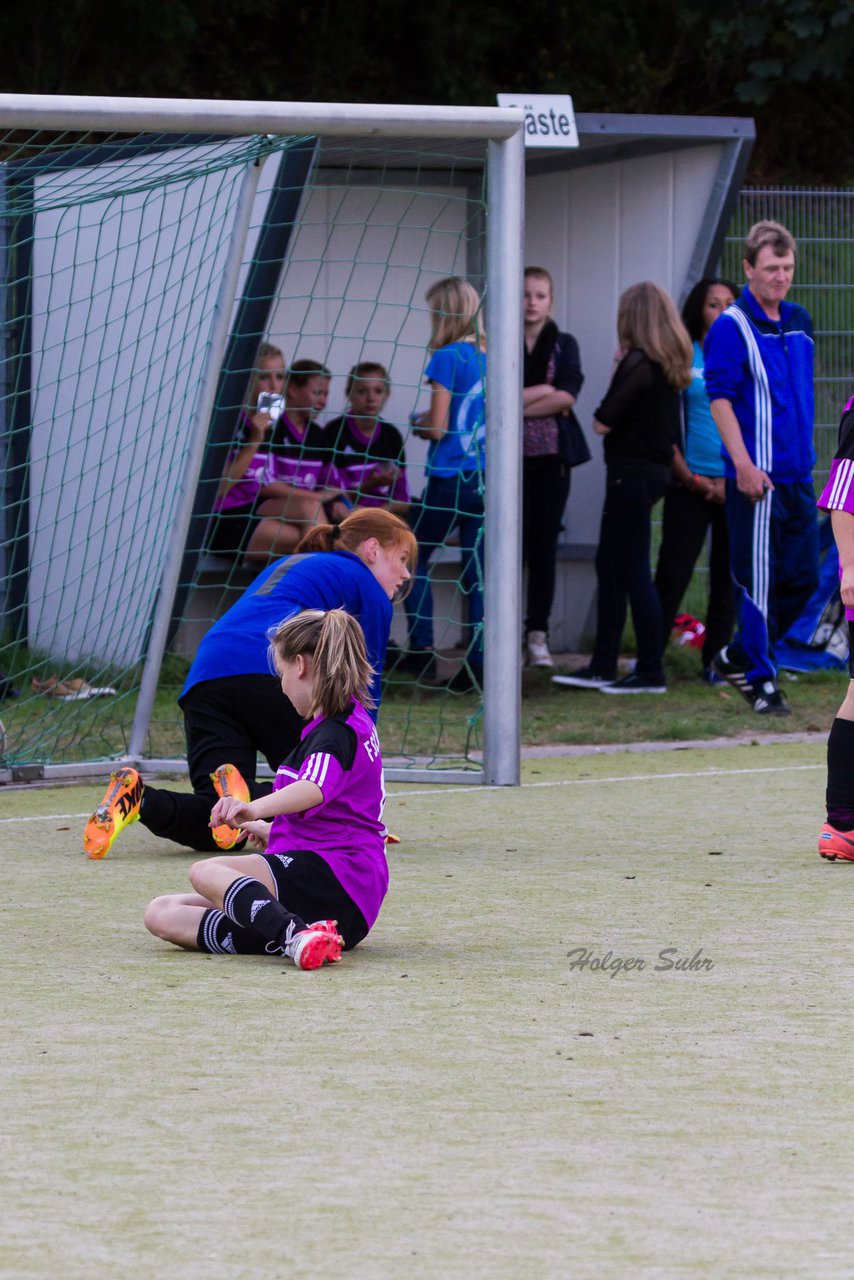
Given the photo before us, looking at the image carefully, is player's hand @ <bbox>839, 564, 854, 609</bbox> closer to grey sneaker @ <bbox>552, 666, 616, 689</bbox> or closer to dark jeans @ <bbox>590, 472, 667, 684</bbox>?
dark jeans @ <bbox>590, 472, 667, 684</bbox>

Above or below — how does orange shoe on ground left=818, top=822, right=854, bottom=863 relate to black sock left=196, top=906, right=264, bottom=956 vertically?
above

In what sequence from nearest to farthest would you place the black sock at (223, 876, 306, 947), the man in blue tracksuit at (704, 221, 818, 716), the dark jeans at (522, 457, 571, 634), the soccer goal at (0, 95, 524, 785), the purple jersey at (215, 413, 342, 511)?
the black sock at (223, 876, 306, 947) → the soccer goal at (0, 95, 524, 785) → the man in blue tracksuit at (704, 221, 818, 716) → the purple jersey at (215, 413, 342, 511) → the dark jeans at (522, 457, 571, 634)

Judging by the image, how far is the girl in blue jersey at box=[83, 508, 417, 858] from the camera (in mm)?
5398

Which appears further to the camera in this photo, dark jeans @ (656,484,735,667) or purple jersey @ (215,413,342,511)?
dark jeans @ (656,484,735,667)

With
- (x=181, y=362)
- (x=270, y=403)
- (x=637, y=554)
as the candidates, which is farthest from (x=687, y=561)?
(x=181, y=362)

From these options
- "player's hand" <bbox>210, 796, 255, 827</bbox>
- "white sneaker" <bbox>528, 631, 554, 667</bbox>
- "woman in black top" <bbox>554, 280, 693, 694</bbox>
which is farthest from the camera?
"white sneaker" <bbox>528, 631, 554, 667</bbox>

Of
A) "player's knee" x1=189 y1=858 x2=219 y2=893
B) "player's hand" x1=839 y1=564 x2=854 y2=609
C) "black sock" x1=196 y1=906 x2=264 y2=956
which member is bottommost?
"black sock" x1=196 y1=906 x2=264 y2=956

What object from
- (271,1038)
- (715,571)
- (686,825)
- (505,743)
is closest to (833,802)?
(686,825)

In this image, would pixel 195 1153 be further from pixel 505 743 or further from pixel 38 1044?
pixel 505 743

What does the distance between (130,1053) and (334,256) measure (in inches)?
293

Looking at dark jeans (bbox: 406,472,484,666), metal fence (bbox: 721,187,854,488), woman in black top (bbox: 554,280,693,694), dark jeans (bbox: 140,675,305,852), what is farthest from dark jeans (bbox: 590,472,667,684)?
dark jeans (bbox: 140,675,305,852)

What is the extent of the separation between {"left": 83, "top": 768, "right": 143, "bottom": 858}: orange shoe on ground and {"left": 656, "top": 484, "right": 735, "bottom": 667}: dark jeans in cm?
457

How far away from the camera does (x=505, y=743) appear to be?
6.91m

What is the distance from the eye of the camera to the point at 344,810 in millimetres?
4230
